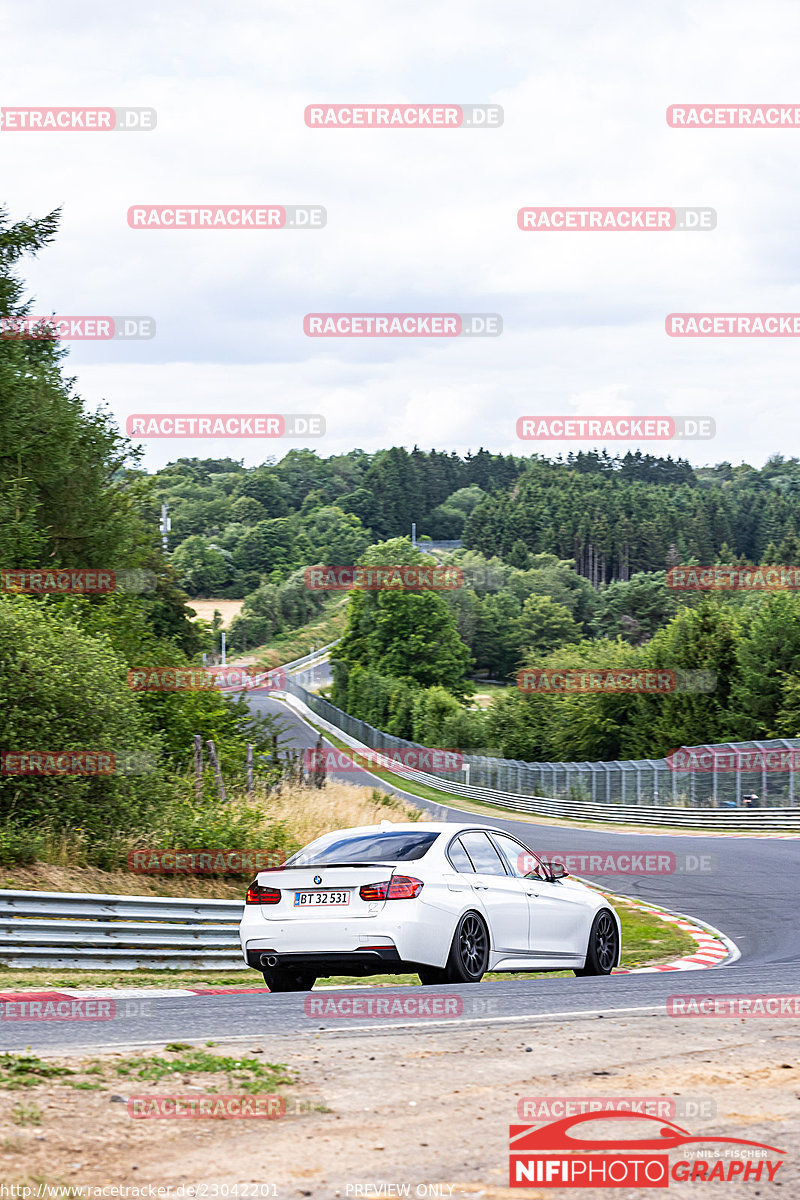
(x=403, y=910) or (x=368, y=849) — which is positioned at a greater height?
(x=368, y=849)

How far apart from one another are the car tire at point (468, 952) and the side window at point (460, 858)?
14.9 inches

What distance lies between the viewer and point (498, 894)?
437 inches

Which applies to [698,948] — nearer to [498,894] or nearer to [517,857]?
[517,857]

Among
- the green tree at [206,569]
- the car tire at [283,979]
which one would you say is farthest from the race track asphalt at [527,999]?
the green tree at [206,569]

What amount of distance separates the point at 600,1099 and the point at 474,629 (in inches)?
5109

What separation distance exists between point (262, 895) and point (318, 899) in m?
0.56

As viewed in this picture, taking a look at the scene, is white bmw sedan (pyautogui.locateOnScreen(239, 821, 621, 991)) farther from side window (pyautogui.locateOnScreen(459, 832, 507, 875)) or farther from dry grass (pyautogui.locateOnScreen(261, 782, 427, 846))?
dry grass (pyautogui.locateOnScreen(261, 782, 427, 846))

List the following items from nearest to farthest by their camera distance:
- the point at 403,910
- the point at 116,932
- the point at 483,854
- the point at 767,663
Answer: the point at 403,910 → the point at 483,854 → the point at 116,932 → the point at 767,663

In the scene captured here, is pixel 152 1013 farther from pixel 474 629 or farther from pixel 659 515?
pixel 659 515

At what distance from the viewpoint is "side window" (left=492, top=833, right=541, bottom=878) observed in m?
11.7

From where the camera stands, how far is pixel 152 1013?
28.2ft

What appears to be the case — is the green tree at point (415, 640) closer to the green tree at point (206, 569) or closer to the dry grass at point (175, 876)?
the green tree at point (206, 569)

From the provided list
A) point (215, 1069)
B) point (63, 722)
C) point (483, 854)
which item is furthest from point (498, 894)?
point (63, 722)

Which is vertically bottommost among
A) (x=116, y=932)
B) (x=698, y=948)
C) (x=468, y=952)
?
(x=698, y=948)
